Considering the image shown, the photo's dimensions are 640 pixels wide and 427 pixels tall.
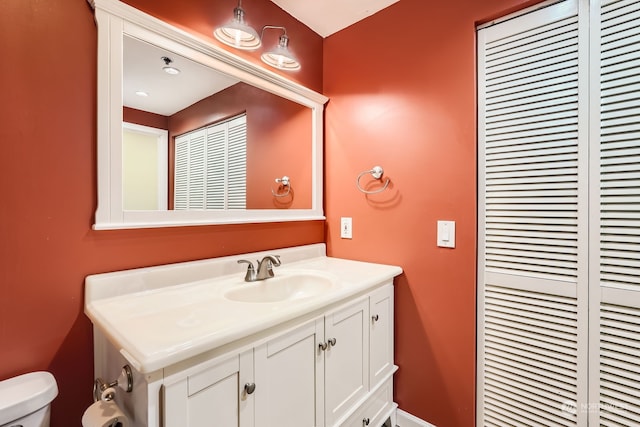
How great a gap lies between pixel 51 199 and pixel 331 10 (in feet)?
5.45

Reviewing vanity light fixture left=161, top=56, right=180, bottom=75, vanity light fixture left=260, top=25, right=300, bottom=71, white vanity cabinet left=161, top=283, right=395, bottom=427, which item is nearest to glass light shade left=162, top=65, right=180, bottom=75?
vanity light fixture left=161, top=56, right=180, bottom=75

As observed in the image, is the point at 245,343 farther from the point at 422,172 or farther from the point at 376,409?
the point at 422,172

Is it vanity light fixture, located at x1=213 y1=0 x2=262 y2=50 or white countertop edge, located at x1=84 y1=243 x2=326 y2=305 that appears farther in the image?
vanity light fixture, located at x1=213 y1=0 x2=262 y2=50

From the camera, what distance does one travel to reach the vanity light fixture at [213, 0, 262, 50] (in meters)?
1.27

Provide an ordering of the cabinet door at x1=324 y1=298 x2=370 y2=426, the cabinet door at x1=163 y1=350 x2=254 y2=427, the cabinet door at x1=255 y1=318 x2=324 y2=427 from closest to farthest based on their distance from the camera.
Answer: the cabinet door at x1=163 y1=350 x2=254 y2=427
the cabinet door at x1=255 y1=318 x2=324 y2=427
the cabinet door at x1=324 y1=298 x2=370 y2=426

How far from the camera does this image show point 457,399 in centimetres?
143

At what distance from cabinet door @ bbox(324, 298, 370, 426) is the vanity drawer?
6cm

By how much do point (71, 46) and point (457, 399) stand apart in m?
2.17

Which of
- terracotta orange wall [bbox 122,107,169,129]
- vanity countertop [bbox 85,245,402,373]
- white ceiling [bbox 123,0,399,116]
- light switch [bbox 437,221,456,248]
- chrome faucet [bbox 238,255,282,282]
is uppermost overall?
white ceiling [bbox 123,0,399,116]

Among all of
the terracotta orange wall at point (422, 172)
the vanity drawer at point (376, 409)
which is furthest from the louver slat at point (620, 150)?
the vanity drawer at point (376, 409)

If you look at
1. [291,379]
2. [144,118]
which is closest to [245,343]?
[291,379]

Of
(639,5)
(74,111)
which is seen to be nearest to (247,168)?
(74,111)

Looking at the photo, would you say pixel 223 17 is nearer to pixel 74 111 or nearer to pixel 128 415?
pixel 74 111

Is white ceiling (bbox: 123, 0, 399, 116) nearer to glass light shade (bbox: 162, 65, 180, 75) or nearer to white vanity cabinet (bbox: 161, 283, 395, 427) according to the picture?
glass light shade (bbox: 162, 65, 180, 75)
